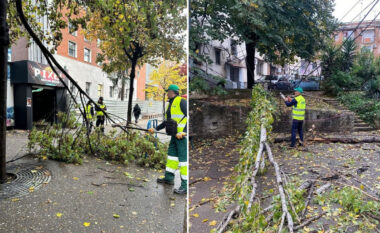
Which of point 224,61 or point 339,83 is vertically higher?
point 224,61

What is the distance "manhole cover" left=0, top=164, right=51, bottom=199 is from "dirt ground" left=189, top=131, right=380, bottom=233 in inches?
53.5

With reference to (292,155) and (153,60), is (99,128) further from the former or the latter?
(292,155)

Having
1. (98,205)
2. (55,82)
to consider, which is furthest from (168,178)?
(55,82)

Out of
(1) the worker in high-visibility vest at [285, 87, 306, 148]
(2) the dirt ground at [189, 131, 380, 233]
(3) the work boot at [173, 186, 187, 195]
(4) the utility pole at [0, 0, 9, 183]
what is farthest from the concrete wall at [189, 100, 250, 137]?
(4) the utility pole at [0, 0, 9, 183]

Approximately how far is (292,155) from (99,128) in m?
2.32

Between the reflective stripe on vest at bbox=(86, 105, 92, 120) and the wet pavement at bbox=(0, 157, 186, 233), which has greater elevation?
the reflective stripe on vest at bbox=(86, 105, 92, 120)

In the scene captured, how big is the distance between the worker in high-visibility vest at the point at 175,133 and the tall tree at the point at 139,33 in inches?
11.6

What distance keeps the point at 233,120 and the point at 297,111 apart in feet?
2.69

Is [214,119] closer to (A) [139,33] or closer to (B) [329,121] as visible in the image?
(B) [329,121]

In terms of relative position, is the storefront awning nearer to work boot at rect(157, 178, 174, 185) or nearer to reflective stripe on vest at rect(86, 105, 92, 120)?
reflective stripe on vest at rect(86, 105, 92, 120)

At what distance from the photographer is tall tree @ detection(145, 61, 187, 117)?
1721 millimetres

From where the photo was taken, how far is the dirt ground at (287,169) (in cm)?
159

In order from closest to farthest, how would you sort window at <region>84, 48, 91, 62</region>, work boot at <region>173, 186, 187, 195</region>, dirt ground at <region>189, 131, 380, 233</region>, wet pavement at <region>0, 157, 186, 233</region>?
dirt ground at <region>189, 131, 380, 233</region>
wet pavement at <region>0, 157, 186, 233</region>
work boot at <region>173, 186, 187, 195</region>
window at <region>84, 48, 91, 62</region>

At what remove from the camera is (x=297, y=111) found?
3.48m
